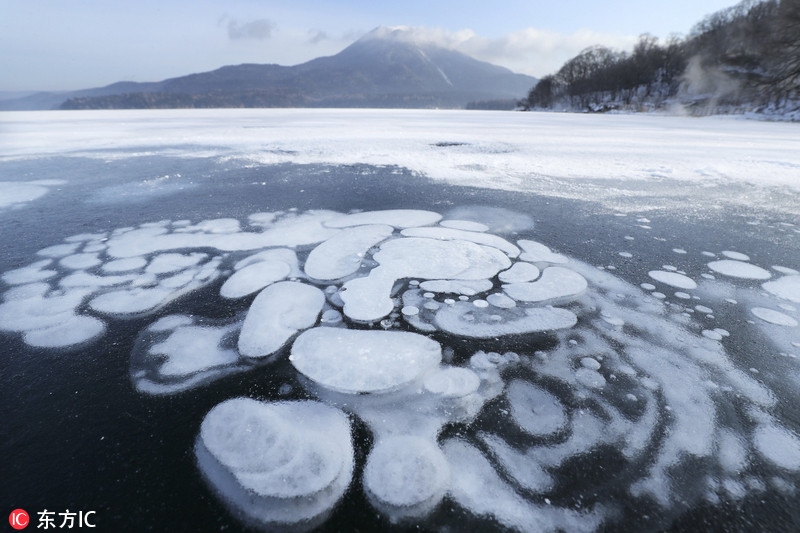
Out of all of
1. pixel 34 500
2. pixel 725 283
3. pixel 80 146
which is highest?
pixel 80 146

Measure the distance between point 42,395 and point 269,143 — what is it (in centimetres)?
868

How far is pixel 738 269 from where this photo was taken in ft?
9.13

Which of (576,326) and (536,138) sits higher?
(536,138)

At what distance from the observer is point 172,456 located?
1332 millimetres

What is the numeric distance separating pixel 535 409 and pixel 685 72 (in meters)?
61.2

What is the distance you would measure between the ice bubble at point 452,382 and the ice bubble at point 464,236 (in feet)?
5.22

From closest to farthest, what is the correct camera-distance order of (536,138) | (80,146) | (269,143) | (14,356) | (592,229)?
(14,356), (592,229), (80,146), (269,143), (536,138)

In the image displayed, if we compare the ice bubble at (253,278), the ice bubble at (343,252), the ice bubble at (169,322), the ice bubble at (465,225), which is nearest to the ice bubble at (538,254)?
the ice bubble at (465,225)

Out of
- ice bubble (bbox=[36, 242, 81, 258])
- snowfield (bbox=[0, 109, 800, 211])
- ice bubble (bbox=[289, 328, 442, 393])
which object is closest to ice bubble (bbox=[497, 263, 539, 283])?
ice bubble (bbox=[289, 328, 442, 393])

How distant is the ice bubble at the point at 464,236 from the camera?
10.5 feet

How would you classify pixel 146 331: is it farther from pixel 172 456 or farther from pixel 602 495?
pixel 602 495

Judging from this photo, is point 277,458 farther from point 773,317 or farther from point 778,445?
point 773,317

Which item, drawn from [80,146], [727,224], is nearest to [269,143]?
[80,146]

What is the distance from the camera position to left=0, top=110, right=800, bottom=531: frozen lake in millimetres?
1215
